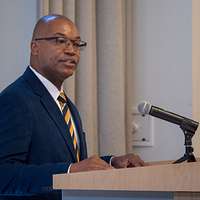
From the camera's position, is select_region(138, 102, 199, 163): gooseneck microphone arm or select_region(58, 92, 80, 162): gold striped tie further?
select_region(58, 92, 80, 162): gold striped tie

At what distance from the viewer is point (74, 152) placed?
154 centimetres

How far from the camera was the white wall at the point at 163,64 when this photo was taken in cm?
207

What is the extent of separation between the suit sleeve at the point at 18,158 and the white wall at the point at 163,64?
818 millimetres

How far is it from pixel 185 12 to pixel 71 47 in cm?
66

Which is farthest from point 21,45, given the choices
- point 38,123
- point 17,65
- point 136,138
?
point 38,123

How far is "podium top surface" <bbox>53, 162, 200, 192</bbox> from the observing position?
832mm

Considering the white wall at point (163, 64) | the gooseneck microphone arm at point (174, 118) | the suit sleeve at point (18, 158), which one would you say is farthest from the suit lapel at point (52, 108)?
the white wall at point (163, 64)

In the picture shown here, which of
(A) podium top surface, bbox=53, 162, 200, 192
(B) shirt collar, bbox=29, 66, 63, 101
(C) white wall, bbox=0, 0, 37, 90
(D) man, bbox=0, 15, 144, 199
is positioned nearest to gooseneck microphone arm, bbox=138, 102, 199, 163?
(D) man, bbox=0, 15, 144, 199

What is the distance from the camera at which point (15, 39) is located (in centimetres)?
216

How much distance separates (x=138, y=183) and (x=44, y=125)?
623 millimetres

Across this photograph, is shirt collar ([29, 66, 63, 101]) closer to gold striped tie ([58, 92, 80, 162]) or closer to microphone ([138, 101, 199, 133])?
gold striped tie ([58, 92, 80, 162])

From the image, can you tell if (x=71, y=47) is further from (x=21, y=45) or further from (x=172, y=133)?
(x=172, y=133)

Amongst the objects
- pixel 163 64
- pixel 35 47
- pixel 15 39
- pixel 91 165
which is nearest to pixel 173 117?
pixel 91 165

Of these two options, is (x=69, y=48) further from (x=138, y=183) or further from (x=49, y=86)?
(x=138, y=183)
